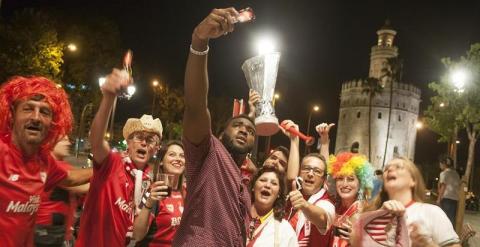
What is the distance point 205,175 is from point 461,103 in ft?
85.6

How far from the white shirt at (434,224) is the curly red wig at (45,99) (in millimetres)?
2941

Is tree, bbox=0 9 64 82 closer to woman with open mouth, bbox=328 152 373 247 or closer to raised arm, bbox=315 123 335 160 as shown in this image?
raised arm, bbox=315 123 335 160

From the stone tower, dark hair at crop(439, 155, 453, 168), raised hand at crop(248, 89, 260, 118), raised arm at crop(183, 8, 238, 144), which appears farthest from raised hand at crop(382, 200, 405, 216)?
the stone tower

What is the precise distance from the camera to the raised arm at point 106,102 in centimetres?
342

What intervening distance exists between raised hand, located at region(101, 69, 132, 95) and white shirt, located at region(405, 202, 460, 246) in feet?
8.16

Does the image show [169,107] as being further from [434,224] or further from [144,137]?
[434,224]

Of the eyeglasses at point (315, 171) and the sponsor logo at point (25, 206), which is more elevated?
the eyeglasses at point (315, 171)

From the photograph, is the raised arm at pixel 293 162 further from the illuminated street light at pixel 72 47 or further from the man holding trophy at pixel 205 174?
the illuminated street light at pixel 72 47

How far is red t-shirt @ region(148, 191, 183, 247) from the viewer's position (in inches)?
195

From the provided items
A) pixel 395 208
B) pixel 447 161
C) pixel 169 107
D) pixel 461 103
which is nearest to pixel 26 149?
pixel 395 208

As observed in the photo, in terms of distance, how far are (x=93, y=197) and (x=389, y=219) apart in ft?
7.97

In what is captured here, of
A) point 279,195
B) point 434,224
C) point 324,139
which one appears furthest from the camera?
point 324,139

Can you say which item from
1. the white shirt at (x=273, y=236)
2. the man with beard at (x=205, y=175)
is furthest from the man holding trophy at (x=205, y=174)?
the white shirt at (x=273, y=236)

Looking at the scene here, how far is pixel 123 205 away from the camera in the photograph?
13.8 feet
